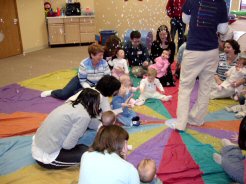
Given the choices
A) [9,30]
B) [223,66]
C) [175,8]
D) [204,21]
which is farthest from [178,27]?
[9,30]

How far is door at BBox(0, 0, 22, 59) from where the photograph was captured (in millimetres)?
7043

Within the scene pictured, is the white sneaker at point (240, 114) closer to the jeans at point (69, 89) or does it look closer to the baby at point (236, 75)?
the baby at point (236, 75)

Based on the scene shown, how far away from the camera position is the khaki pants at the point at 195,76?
294 centimetres

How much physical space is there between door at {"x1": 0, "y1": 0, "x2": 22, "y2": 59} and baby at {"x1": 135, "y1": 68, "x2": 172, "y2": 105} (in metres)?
4.58

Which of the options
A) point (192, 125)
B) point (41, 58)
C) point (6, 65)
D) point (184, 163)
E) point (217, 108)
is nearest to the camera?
point (184, 163)

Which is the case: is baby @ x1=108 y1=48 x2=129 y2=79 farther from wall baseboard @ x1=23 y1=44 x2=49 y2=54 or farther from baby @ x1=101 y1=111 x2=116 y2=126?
wall baseboard @ x1=23 y1=44 x2=49 y2=54

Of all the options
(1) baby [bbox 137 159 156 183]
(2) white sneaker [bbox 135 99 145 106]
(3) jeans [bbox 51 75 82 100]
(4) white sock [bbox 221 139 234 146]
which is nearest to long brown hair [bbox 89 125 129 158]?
(1) baby [bbox 137 159 156 183]

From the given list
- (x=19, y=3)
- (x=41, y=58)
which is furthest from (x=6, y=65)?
(x=19, y=3)

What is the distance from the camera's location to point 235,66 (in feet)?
13.4

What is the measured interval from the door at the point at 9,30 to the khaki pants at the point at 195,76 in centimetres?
550

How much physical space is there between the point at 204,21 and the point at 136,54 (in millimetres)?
2522

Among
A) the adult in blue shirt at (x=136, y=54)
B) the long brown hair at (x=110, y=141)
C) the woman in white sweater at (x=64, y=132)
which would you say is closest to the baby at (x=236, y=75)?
the adult in blue shirt at (x=136, y=54)

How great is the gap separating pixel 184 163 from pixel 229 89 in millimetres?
1841

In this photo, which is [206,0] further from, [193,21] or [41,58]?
[41,58]
